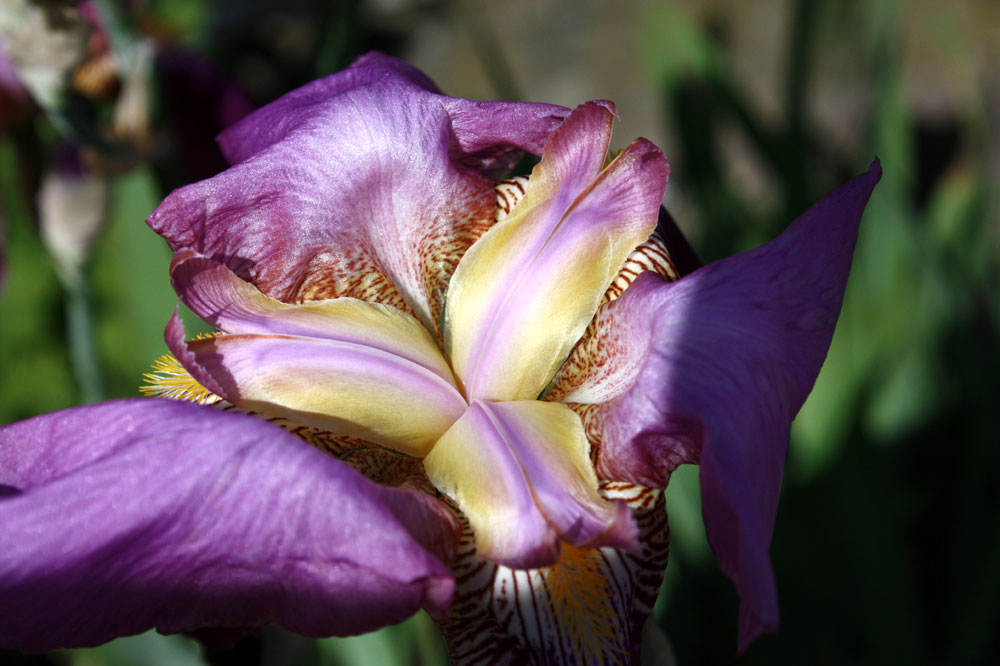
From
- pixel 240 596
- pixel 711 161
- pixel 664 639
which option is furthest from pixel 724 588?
pixel 240 596

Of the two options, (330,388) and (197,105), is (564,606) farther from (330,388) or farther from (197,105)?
(197,105)

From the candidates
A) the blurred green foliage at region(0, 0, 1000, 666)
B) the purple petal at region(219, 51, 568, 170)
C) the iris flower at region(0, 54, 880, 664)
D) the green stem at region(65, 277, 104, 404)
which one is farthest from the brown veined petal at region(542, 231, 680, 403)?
the green stem at region(65, 277, 104, 404)

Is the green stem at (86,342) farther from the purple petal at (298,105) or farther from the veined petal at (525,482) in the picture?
the veined petal at (525,482)

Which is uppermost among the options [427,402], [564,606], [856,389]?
[427,402]

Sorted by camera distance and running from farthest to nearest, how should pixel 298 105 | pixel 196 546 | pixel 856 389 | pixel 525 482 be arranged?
pixel 856 389, pixel 298 105, pixel 525 482, pixel 196 546

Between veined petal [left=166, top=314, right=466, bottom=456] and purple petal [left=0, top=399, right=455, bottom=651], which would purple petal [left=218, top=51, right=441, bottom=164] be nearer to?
veined petal [left=166, top=314, right=466, bottom=456]

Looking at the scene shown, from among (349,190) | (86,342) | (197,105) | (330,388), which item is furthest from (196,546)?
(197,105)
